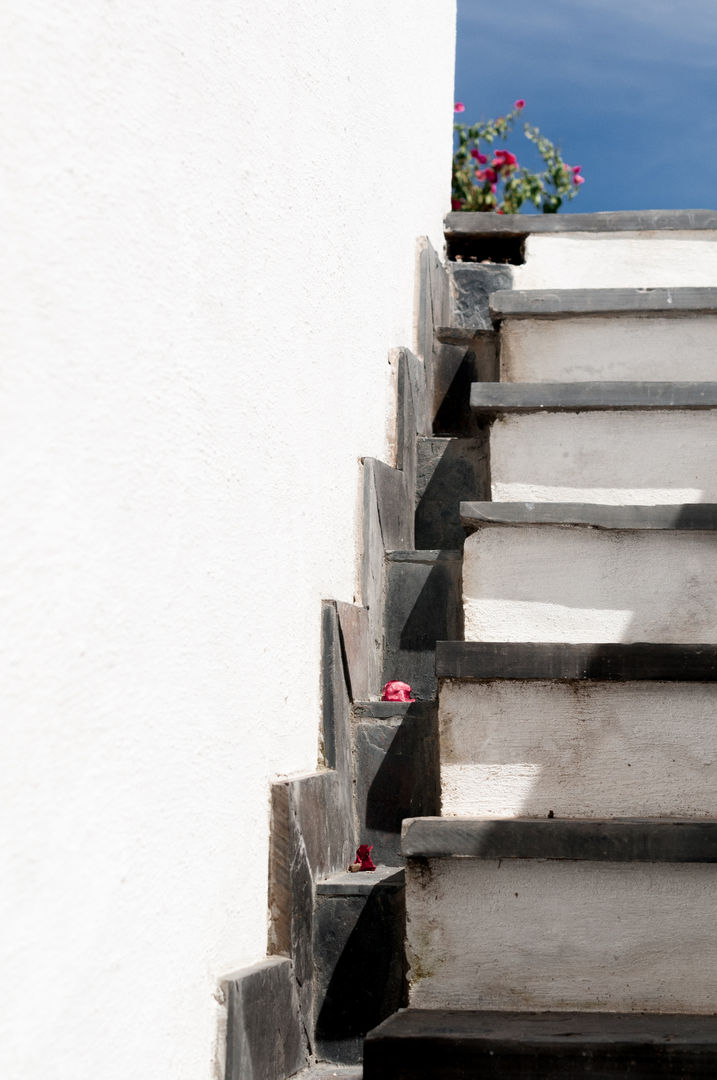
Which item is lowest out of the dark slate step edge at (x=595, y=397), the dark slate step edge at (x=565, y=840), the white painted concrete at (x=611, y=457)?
the dark slate step edge at (x=565, y=840)

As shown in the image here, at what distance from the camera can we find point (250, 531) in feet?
4.34

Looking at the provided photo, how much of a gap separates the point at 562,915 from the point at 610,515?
0.59 meters

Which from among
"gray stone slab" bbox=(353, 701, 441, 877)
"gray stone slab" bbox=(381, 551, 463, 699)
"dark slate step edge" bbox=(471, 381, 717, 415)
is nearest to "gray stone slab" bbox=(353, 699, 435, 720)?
"gray stone slab" bbox=(353, 701, 441, 877)

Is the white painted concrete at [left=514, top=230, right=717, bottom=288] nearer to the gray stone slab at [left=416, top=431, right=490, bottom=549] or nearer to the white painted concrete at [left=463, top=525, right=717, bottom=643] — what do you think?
the gray stone slab at [left=416, top=431, right=490, bottom=549]

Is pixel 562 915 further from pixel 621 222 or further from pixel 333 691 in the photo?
pixel 621 222

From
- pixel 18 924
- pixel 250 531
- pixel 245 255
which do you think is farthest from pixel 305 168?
pixel 18 924

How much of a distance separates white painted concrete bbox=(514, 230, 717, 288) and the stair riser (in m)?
0.50

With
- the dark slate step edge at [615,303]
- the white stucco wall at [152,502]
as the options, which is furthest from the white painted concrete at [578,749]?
the dark slate step edge at [615,303]

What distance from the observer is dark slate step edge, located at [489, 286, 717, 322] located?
2.26m

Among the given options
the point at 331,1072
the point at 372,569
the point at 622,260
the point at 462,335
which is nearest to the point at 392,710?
the point at 372,569

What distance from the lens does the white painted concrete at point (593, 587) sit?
179 centimetres

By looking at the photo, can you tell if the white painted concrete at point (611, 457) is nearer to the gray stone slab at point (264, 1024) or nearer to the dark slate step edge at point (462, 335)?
the dark slate step edge at point (462, 335)

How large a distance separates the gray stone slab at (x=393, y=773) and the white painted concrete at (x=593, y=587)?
0.16 meters

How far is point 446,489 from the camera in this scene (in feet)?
7.89
